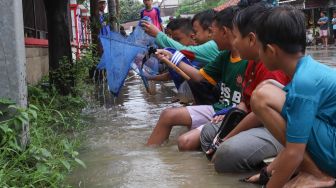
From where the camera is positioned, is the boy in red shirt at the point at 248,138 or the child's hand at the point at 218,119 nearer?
the boy in red shirt at the point at 248,138

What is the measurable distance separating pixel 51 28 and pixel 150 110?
6.01 feet

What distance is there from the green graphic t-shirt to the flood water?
54 centimetres

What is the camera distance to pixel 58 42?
6.95 metres

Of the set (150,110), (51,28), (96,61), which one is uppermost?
(51,28)

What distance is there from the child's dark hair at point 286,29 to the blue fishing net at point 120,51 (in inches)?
135

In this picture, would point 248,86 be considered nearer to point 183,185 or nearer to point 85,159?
point 183,185

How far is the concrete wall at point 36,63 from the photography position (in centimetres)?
834

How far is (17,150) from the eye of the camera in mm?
3279

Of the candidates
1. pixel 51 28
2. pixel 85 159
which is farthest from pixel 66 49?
pixel 85 159

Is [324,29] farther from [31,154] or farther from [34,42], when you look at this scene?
[31,154]

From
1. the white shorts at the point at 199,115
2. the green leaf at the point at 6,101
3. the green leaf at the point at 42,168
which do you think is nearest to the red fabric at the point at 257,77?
the white shorts at the point at 199,115

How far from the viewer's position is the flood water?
3.29 metres

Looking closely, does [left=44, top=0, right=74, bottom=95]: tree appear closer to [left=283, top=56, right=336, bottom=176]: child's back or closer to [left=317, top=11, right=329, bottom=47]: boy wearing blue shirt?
[left=283, top=56, right=336, bottom=176]: child's back

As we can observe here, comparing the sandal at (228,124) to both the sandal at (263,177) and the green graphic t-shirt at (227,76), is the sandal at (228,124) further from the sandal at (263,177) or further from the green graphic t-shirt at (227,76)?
the sandal at (263,177)
